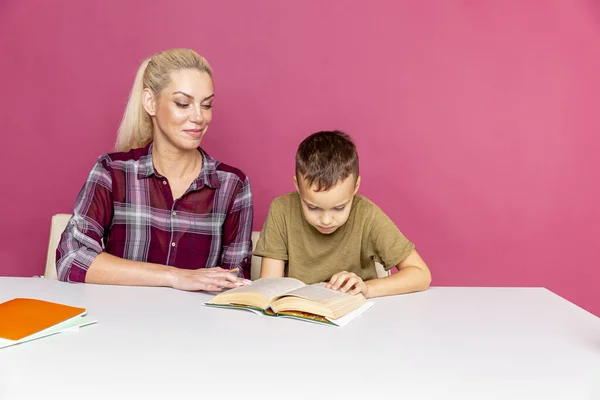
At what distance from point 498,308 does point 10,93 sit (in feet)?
7.90

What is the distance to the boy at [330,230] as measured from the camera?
6.25 ft

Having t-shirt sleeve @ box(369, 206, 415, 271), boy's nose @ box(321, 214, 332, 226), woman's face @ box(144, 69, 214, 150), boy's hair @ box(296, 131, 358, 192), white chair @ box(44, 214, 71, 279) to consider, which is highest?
woman's face @ box(144, 69, 214, 150)

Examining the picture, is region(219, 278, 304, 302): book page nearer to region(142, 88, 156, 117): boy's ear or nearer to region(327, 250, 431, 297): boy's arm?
region(327, 250, 431, 297): boy's arm

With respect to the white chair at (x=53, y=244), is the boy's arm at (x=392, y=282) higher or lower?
higher

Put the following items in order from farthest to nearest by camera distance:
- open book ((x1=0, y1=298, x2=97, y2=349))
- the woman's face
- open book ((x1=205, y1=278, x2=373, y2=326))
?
1. the woman's face
2. open book ((x1=205, y1=278, x2=373, y2=326))
3. open book ((x1=0, y1=298, x2=97, y2=349))

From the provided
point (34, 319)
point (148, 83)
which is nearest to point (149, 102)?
point (148, 83)

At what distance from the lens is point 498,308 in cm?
169

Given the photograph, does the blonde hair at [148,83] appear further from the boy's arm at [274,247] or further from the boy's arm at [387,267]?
the boy's arm at [387,267]

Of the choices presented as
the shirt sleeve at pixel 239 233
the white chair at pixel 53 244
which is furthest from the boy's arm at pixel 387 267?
the white chair at pixel 53 244

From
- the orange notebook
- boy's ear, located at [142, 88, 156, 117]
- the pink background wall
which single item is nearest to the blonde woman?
boy's ear, located at [142, 88, 156, 117]

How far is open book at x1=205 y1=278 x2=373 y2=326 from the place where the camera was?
A: 1511mm

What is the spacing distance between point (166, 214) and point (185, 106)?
1.24 feet

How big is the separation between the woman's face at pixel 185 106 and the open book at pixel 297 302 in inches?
27.5

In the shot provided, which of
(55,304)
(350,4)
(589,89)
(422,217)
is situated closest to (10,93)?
(350,4)
